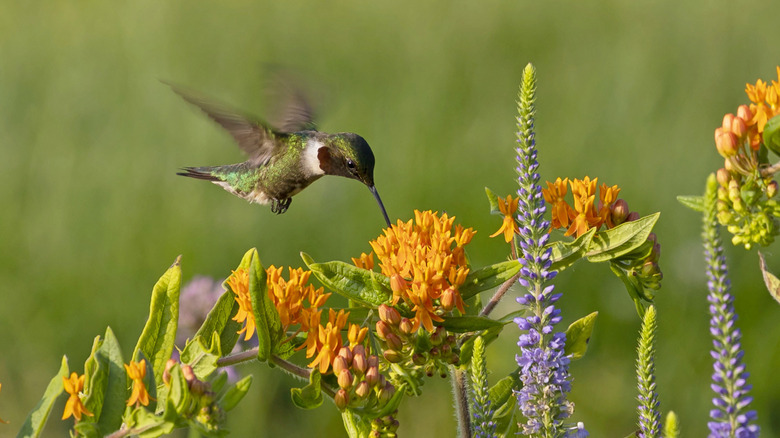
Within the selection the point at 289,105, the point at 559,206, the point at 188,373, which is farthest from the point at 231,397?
the point at 289,105

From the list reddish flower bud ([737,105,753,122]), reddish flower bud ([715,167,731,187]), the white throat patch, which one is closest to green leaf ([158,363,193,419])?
reddish flower bud ([715,167,731,187])

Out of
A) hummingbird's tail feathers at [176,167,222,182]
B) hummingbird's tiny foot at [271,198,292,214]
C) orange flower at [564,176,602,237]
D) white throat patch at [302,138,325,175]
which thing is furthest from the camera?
hummingbird's tail feathers at [176,167,222,182]

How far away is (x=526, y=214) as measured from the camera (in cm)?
193

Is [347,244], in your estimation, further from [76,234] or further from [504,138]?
Result: [76,234]

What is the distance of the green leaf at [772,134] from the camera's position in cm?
197

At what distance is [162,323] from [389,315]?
535mm

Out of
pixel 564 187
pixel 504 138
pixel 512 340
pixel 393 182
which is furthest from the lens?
pixel 504 138

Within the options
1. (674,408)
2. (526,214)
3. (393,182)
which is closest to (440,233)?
(526,214)

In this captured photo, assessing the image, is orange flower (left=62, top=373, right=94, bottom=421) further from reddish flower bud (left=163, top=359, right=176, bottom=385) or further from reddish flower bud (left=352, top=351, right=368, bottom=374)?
reddish flower bud (left=352, top=351, right=368, bottom=374)

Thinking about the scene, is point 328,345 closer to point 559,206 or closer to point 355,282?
point 355,282

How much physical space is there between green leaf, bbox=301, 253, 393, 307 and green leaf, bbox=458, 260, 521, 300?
0.19m

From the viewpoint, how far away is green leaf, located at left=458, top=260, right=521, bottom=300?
7.13ft

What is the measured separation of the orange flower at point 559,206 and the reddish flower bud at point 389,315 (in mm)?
461

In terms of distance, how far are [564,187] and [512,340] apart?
9.58 feet
